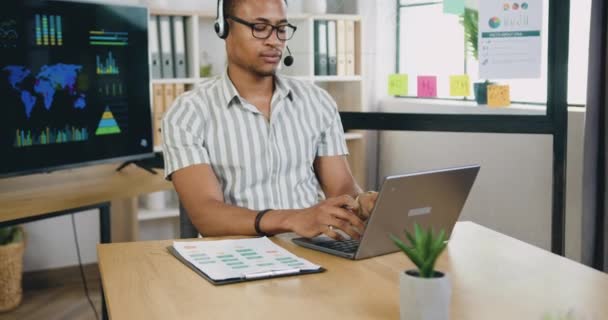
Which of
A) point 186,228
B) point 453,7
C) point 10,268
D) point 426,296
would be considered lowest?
point 10,268

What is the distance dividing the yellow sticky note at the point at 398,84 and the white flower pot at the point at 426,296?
2021mm

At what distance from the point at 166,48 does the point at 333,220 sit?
220cm

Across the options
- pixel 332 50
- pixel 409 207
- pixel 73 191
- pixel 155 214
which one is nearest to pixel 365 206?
pixel 409 207

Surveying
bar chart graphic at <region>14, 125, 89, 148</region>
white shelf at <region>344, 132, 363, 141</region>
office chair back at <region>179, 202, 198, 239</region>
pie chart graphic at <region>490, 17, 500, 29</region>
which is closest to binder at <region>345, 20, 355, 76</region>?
white shelf at <region>344, 132, 363, 141</region>

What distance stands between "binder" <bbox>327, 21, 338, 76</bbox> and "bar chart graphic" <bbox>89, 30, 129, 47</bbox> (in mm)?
845

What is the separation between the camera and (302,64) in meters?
3.12

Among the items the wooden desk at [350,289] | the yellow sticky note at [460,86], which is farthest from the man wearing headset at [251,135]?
Result: the yellow sticky note at [460,86]

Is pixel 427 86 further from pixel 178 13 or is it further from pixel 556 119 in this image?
pixel 178 13

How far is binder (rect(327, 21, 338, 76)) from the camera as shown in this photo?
3.15 meters

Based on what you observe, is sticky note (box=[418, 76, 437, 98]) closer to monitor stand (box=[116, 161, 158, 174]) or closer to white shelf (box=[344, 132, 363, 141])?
white shelf (box=[344, 132, 363, 141])

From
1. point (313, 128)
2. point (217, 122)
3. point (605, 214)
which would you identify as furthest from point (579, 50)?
point (217, 122)

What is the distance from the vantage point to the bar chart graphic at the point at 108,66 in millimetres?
2939

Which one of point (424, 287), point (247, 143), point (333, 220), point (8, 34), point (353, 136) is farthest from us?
point (353, 136)

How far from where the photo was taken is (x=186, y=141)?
196cm
